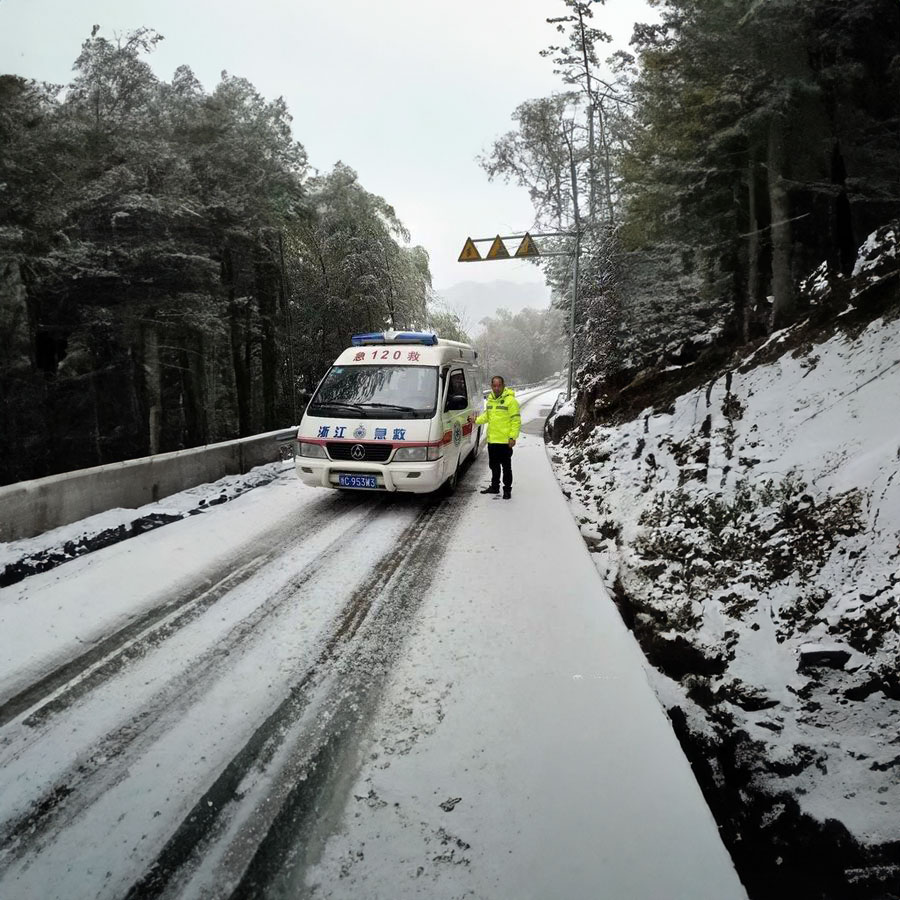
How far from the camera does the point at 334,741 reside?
285 cm

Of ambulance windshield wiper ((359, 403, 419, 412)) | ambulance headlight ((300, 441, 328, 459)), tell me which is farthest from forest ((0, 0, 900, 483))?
ambulance headlight ((300, 441, 328, 459))

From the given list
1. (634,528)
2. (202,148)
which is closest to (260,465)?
(634,528)

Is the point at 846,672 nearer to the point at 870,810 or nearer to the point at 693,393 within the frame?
the point at 870,810

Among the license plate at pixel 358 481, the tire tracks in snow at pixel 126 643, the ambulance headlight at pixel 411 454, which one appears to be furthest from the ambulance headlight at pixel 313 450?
the tire tracks in snow at pixel 126 643

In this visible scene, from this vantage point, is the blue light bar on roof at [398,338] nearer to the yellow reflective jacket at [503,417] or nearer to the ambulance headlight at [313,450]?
the yellow reflective jacket at [503,417]

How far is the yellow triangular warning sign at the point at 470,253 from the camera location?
14.4 meters

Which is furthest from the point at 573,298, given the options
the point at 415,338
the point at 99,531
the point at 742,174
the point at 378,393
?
the point at 99,531

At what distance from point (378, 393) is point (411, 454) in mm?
A: 1238

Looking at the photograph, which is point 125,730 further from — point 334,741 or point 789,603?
point 789,603

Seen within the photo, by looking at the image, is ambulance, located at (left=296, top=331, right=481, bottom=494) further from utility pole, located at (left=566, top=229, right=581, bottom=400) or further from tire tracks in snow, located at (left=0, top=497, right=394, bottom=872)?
utility pole, located at (left=566, top=229, right=581, bottom=400)

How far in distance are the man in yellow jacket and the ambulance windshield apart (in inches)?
40.5

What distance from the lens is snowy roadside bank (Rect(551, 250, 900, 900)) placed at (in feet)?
8.51

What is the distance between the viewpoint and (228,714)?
305 centimetres

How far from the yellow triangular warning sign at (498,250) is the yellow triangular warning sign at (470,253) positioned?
41 cm
